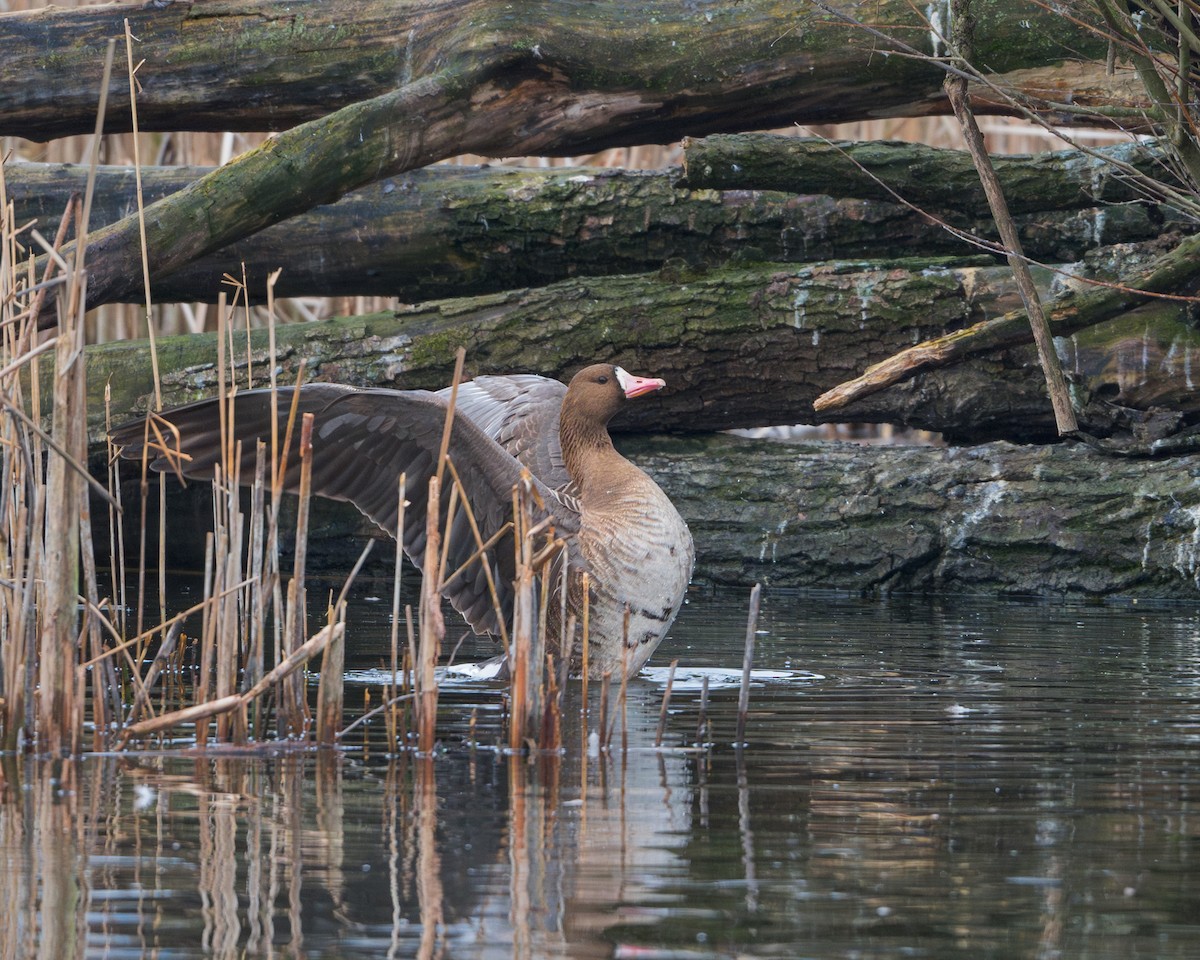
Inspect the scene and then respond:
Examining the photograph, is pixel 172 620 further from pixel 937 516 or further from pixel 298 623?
pixel 937 516

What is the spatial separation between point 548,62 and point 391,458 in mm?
2661

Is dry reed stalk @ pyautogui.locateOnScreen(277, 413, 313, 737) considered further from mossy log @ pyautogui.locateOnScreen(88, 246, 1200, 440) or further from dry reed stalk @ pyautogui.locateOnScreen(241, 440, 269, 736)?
mossy log @ pyautogui.locateOnScreen(88, 246, 1200, 440)

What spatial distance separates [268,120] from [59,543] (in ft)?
18.1

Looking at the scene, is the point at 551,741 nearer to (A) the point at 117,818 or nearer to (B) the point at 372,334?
(A) the point at 117,818

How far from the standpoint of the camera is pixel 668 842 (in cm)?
367

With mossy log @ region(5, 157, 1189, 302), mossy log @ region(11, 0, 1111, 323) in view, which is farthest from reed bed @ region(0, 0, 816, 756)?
mossy log @ region(5, 157, 1189, 302)

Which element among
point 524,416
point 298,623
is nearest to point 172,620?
point 298,623

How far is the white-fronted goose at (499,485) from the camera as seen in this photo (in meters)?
6.39

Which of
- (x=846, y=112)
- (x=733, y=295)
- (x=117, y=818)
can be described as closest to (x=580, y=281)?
(x=733, y=295)

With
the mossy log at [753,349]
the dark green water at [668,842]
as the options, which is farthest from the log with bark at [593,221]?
the dark green water at [668,842]

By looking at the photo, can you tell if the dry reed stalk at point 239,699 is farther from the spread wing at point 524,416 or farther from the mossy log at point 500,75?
the mossy log at point 500,75

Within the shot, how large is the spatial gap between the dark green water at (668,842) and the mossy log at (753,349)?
11.0ft

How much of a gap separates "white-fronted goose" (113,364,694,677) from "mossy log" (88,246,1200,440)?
200 centimetres

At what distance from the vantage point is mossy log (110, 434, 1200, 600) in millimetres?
8711
